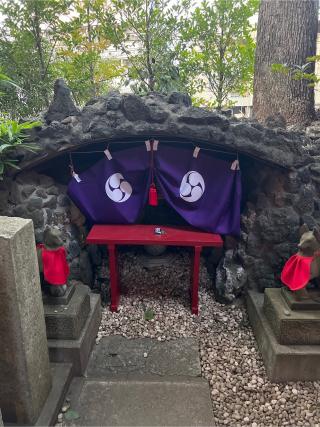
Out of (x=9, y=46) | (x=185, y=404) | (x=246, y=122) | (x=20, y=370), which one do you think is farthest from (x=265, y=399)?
(x=9, y=46)

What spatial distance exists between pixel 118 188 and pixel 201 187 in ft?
4.80

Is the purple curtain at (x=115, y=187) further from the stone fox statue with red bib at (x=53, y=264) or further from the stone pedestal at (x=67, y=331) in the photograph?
the stone pedestal at (x=67, y=331)

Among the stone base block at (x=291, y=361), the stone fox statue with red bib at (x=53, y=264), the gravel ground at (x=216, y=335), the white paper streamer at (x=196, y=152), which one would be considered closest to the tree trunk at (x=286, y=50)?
the white paper streamer at (x=196, y=152)

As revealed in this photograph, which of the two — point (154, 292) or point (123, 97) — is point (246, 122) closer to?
point (123, 97)

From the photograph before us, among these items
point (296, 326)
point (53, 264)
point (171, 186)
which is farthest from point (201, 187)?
point (53, 264)

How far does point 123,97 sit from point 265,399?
15.5ft

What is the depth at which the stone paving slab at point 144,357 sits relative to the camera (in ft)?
14.6

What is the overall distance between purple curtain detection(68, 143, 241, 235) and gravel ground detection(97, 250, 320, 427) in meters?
1.19

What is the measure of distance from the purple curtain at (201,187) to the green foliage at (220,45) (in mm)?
4823

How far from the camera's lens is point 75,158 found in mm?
5738

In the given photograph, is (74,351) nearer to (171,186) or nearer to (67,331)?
(67,331)

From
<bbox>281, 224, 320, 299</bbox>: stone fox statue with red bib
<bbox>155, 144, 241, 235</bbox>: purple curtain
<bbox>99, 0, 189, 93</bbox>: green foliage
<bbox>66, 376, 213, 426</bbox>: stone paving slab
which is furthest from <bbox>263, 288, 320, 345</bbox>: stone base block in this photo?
<bbox>99, 0, 189, 93</bbox>: green foliage

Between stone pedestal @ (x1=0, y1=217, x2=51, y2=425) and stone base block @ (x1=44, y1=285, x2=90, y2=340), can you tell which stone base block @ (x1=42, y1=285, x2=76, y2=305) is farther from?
stone pedestal @ (x1=0, y1=217, x2=51, y2=425)

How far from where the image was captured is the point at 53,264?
4285mm
